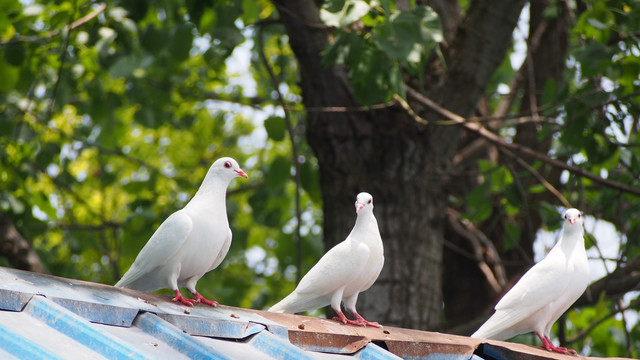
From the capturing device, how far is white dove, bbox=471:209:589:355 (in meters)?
4.45

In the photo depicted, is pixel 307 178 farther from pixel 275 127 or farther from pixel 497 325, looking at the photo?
pixel 497 325

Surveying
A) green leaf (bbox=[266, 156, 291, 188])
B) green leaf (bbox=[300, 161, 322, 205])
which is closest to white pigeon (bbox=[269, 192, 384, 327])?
green leaf (bbox=[300, 161, 322, 205])

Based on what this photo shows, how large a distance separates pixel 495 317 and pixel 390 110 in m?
2.23

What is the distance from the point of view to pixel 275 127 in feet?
22.8

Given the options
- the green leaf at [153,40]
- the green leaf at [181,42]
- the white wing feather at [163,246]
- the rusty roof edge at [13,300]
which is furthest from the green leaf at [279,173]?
the rusty roof edge at [13,300]

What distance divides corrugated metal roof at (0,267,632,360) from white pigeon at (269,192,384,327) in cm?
59

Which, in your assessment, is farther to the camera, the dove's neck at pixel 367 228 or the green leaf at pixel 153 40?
the green leaf at pixel 153 40

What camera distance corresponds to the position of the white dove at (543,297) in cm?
445

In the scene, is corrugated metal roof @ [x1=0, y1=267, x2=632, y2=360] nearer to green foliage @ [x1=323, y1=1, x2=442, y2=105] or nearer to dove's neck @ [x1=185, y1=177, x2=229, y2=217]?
dove's neck @ [x1=185, y1=177, x2=229, y2=217]

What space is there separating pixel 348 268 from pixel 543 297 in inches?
42.8

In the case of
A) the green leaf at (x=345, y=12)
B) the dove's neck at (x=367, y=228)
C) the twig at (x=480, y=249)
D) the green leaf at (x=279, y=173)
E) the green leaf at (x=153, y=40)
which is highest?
the green leaf at (x=345, y=12)

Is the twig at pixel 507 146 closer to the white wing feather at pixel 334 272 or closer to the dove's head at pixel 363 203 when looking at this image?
the dove's head at pixel 363 203

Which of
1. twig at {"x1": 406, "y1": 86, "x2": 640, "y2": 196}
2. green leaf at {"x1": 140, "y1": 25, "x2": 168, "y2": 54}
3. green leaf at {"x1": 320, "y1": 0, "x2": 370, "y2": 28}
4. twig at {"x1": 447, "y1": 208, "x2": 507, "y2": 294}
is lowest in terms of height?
twig at {"x1": 447, "y1": 208, "x2": 507, "y2": 294}

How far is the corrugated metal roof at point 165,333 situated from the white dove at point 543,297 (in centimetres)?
76
